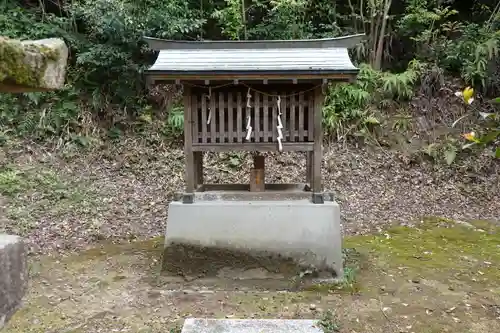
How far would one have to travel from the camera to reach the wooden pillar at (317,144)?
16.6 feet

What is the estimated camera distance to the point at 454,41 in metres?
10.2

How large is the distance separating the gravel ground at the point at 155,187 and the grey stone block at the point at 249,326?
3.41 m

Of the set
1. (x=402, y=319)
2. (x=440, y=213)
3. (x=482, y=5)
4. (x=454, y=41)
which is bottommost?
(x=402, y=319)

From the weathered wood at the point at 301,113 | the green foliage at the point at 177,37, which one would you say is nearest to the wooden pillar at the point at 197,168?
the weathered wood at the point at 301,113

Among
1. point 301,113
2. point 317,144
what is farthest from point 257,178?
point 301,113

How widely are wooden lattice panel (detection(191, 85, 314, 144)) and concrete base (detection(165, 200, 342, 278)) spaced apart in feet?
2.56

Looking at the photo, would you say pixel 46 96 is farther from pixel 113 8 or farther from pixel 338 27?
pixel 338 27

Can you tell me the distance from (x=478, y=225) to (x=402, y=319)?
375 centimetres

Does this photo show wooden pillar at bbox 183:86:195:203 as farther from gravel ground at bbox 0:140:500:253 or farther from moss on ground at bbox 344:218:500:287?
moss on ground at bbox 344:218:500:287

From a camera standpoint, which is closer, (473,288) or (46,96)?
(473,288)

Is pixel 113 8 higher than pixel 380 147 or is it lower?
higher

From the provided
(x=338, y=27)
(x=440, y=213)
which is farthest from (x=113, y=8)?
(x=440, y=213)

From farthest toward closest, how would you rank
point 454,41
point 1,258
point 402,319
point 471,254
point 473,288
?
point 454,41
point 471,254
point 473,288
point 402,319
point 1,258

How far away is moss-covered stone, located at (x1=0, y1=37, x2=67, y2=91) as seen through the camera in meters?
0.87
